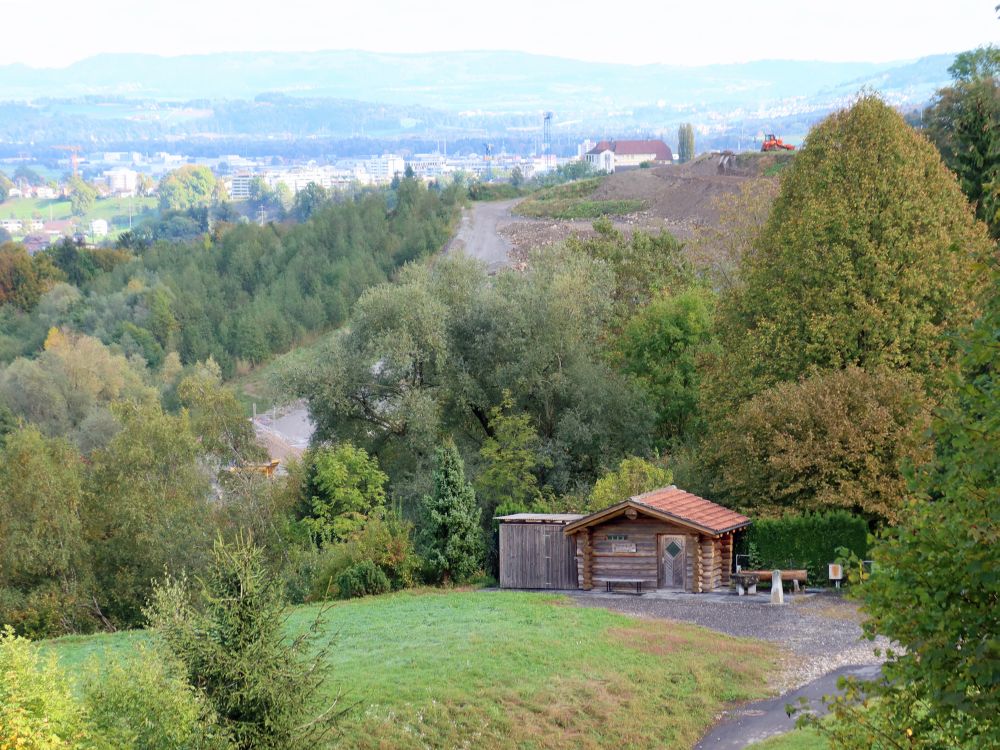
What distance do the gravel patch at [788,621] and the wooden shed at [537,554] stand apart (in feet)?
3.62

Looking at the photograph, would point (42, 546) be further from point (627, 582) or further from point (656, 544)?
point (656, 544)

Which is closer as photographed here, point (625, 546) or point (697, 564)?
point (697, 564)

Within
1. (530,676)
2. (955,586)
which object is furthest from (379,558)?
(955,586)

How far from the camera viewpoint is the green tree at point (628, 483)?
33.5m

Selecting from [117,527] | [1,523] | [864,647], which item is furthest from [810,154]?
[1,523]

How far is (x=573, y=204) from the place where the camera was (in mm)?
98750

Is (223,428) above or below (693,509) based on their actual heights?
below

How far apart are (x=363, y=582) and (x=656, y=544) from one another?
7.92m

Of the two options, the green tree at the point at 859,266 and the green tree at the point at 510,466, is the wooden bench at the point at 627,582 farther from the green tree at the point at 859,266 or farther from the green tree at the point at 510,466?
the green tree at the point at 510,466

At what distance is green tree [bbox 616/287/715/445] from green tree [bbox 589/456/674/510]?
7687mm

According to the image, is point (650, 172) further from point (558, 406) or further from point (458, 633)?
point (458, 633)

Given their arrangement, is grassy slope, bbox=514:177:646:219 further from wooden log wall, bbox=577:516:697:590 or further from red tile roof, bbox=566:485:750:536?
wooden log wall, bbox=577:516:697:590

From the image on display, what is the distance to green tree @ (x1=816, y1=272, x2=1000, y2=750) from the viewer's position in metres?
9.75

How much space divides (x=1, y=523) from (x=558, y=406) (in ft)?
62.3
